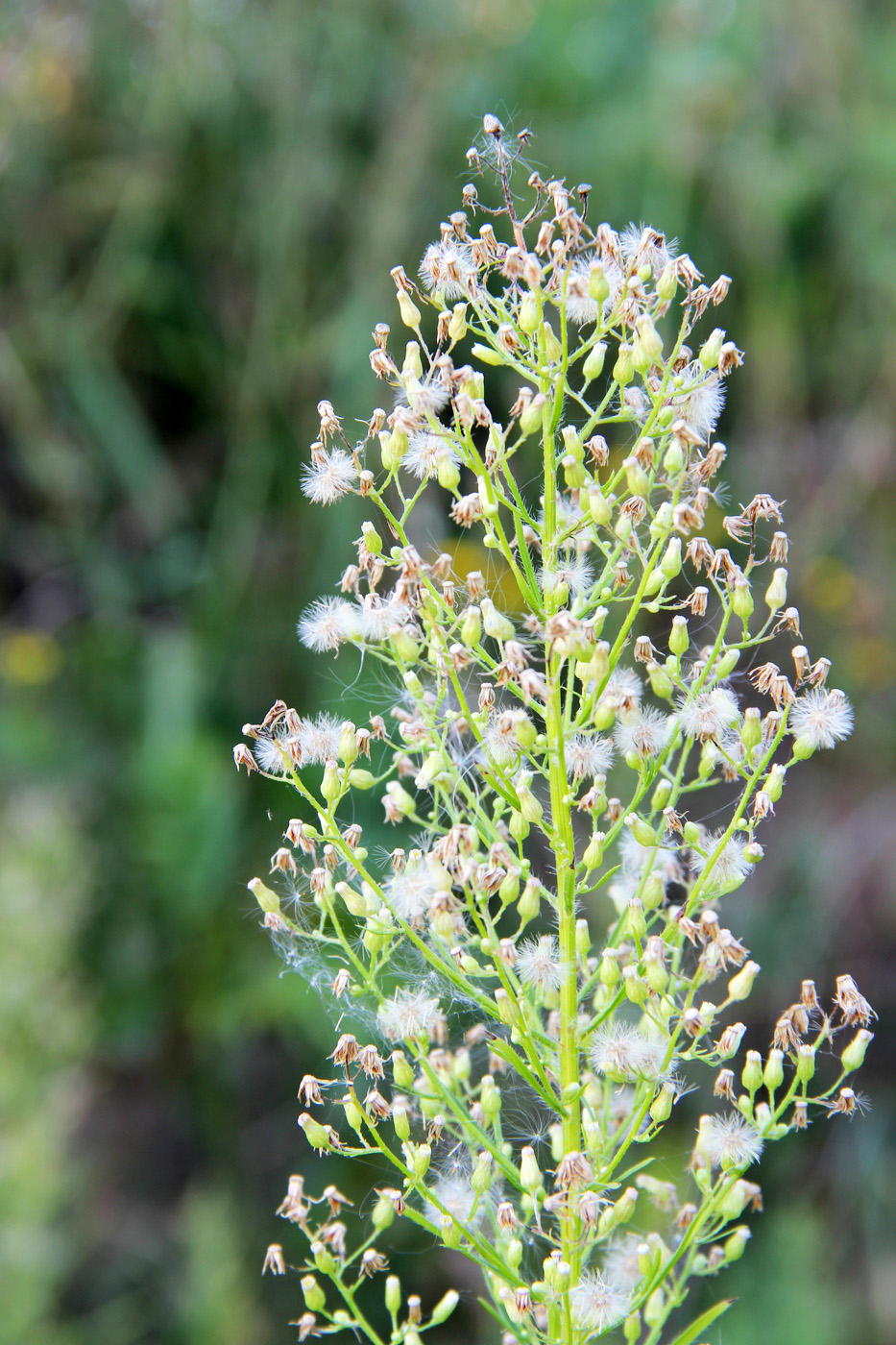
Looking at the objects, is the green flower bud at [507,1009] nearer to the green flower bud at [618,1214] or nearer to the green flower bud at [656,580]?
the green flower bud at [618,1214]

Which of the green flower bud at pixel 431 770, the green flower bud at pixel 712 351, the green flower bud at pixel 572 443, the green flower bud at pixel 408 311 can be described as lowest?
the green flower bud at pixel 431 770

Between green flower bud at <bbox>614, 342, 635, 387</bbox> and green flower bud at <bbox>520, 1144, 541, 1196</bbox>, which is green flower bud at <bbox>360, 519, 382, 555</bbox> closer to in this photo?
green flower bud at <bbox>614, 342, 635, 387</bbox>

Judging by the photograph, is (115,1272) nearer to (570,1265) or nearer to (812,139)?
(570,1265)

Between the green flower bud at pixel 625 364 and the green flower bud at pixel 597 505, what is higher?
the green flower bud at pixel 625 364

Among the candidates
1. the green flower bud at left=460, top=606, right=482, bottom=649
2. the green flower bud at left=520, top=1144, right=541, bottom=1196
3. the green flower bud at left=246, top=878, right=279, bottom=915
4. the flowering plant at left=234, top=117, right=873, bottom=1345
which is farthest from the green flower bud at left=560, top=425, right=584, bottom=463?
the green flower bud at left=520, top=1144, right=541, bottom=1196

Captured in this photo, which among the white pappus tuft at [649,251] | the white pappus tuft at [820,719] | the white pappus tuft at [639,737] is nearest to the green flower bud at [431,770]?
the white pappus tuft at [639,737]

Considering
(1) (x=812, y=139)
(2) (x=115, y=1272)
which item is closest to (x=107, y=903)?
(2) (x=115, y=1272)

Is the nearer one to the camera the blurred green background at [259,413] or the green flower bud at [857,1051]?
the green flower bud at [857,1051]

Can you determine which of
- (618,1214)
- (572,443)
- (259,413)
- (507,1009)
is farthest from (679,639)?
(259,413)
